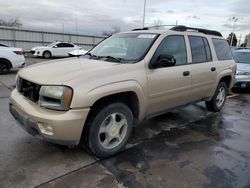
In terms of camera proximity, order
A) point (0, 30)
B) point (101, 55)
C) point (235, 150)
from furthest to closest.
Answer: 1. point (0, 30)
2. point (101, 55)
3. point (235, 150)

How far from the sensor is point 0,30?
19.7 meters

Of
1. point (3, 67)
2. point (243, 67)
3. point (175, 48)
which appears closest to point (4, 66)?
point (3, 67)

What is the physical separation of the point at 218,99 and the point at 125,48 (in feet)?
10.0

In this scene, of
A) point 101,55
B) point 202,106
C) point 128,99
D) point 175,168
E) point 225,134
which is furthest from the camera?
point 202,106

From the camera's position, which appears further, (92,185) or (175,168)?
(175,168)

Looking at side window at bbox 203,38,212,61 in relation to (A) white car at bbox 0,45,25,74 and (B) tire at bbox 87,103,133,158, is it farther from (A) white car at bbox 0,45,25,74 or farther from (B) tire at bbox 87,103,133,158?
(A) white car at bbox 0,45,25,74

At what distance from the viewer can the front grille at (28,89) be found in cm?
302

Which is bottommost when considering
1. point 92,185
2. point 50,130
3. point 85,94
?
point 92,185

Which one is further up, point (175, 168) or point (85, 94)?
point (85, 94)

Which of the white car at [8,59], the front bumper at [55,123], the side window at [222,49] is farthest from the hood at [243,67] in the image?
the white car at [8,59]

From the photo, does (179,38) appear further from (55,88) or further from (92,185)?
(92,185)

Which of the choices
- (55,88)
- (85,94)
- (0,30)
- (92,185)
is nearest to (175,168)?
(92,185)

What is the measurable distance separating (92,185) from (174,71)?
7.32ft

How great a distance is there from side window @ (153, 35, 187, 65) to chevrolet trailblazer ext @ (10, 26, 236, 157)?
0.6 inches
